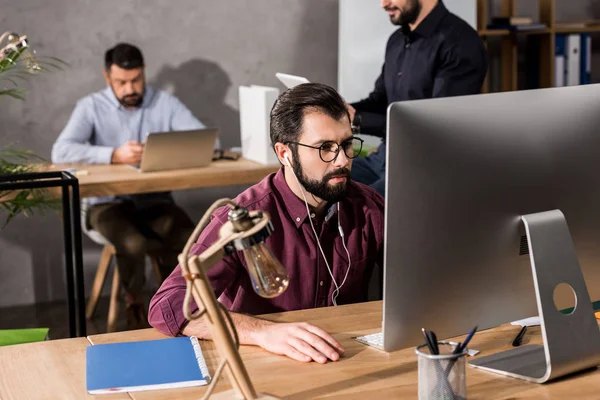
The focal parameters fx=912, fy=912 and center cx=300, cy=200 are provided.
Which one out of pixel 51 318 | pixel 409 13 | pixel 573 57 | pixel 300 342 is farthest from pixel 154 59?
pixel 300 342

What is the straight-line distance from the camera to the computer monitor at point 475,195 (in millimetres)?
1416

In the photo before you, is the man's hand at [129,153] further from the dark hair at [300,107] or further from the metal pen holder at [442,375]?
the metal pen holder at [442,375]

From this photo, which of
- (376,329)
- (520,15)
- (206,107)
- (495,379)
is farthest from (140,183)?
(520,15)

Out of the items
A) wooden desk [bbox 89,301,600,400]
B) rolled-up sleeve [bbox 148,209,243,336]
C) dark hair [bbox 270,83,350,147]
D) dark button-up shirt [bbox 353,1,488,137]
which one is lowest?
wooden desk [bbox 89,301,600,400]

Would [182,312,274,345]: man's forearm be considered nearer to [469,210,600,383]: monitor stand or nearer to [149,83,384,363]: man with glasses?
[149,83,384,363]: man with glasses

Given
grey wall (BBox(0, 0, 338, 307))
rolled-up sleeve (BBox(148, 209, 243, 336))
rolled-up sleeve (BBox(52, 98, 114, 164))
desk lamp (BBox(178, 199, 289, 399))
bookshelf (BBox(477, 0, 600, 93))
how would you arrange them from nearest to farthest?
1. desk lamp (BBox(178, 199, 289, 399))
2. rolled-up sleeve (BBox(148, 209, 243, 336))
3. rolled-up sleeve (BBox(52, 98, 114, 164))
4. grey wall (BBox(0, 0, 338, 307))
5. bookshelf (BBox(477, 0, 600, 93))

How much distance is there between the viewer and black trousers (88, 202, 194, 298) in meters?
4.35

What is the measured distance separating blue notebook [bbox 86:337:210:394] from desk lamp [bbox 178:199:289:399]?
14cm

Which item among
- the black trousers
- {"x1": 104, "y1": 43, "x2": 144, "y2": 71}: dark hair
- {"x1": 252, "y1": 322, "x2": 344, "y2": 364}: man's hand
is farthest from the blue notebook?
{"x1": 104, "y1": 43, "x2": 144, "y2": 71}: dark hair

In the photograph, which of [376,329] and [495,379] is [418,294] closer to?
[495,379]

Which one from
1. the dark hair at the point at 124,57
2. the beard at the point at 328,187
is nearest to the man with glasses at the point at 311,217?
the beard at the point at 328,187

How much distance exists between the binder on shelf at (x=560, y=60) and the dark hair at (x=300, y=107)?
3.64 m

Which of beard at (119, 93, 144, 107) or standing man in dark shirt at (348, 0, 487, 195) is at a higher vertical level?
standing man in dark shirt at (348, 0, 487, 195)

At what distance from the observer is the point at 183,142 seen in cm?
400
